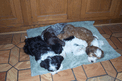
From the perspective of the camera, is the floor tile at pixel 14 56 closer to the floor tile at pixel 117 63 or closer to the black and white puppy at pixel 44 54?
the black and white puppy at pixel 44 54

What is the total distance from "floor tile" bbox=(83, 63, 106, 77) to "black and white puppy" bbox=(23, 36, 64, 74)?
17.8 inches

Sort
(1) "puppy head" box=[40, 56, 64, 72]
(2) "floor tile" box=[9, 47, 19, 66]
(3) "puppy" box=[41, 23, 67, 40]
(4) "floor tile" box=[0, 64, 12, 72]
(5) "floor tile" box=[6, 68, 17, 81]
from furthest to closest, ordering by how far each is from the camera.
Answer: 1. (3) "puppy" box=[41, 23, 67, 40]
2. (2) "floor tile" box=[9, 47, 19, 66]
3. (4) "floor tile" box=[0, 64, 12, 72]
4. (5) "floor tile" box=[6, 68, 17, 81]
5. (1) "puppy head" box=[40, 56, 64, 72]

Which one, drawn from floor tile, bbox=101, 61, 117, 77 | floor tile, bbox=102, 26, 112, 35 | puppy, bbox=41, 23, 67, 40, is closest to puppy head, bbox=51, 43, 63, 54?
puppy, bbox=41, 23, 67, 40

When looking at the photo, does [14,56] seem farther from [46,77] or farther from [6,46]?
[46,77]

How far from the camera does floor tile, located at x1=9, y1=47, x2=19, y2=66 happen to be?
6.50ft

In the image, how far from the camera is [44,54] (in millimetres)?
1829

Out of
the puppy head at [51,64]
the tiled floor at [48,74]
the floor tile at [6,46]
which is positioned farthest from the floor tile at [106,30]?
the floor tile at [6,46]

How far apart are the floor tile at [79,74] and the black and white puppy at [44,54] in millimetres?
265

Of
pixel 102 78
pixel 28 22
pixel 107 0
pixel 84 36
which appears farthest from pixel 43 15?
pixel 102 78

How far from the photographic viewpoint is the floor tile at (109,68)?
1.82 m

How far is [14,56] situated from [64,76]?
102 centimetres

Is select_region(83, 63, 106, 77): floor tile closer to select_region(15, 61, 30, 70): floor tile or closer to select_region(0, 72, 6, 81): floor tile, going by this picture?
select_region(15, 61, 30, 70): floor tile

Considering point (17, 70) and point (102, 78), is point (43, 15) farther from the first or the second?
point (102, 78)

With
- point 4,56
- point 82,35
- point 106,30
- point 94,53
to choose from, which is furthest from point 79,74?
point 106,30
